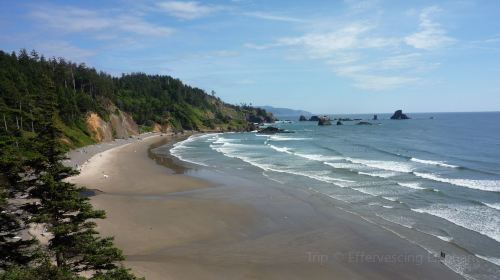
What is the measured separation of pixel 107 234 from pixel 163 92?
155 meters

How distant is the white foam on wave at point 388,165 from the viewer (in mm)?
51094

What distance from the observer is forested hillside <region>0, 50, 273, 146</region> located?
2579 inches

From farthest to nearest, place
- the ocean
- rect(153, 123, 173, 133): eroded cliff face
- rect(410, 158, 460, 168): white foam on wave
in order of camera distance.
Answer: rect(153, 123, 173, 133): eroded cliff face
rect(410, 158, 460, 168): white foam on wave
the ocean

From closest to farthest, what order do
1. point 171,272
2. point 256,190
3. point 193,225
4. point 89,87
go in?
A: point 171,272, point 193,225, point 256,190, point 89,87

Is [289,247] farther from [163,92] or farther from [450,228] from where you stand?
[163,92]

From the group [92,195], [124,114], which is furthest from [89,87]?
[92,195]

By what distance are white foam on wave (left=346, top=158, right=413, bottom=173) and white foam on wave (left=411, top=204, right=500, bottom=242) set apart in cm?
1767

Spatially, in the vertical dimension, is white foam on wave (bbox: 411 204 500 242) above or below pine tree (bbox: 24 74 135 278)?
below

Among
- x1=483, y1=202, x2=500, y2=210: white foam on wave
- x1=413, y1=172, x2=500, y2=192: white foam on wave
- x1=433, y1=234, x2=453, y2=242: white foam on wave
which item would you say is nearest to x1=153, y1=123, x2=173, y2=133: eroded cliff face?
x1=413, y1=172, x2=500, y2=192: white foam on wave

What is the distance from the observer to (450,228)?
27.1 meters

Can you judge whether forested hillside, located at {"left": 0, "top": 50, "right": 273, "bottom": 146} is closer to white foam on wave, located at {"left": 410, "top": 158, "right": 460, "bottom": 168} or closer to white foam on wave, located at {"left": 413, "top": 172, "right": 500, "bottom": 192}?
white foam on wave, located at {"left": 413, "top": 172, "right": 500, "bottom": 192}

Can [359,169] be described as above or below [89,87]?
below

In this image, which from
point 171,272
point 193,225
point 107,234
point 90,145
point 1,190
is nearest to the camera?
point 1,190

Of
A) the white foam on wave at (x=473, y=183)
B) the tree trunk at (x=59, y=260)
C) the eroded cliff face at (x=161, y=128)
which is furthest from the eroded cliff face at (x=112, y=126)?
the tree trunk at (x=59, y=260)
